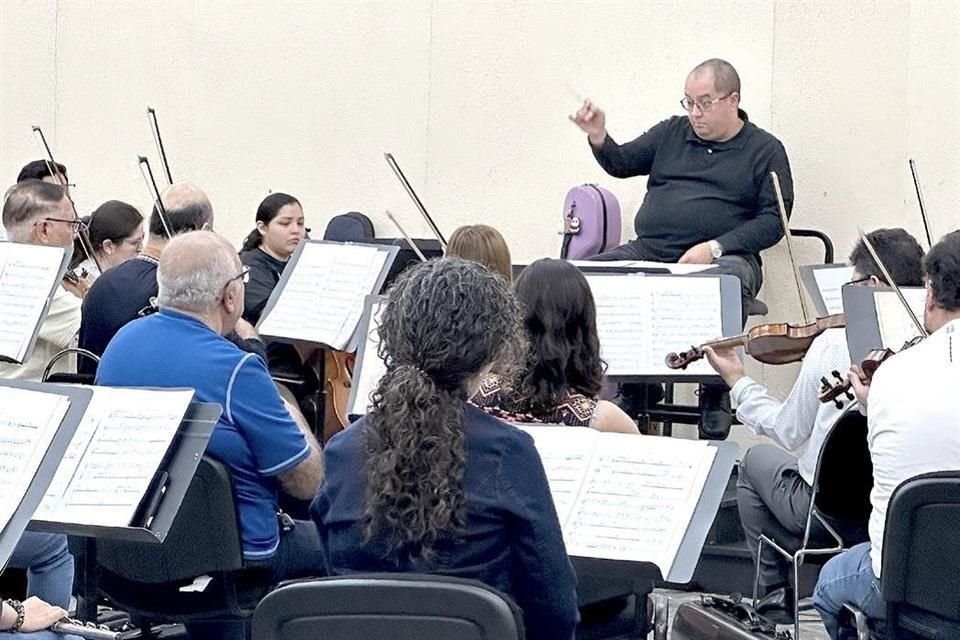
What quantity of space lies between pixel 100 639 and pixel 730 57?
395 cm

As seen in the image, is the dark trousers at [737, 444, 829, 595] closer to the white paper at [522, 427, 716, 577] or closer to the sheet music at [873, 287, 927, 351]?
the sheet music at [873, 287, 927, 351]

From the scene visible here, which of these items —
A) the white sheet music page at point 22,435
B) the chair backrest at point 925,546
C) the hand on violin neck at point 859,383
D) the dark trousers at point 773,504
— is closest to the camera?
the white sheet music page at point 22,435

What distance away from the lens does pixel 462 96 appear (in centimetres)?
675

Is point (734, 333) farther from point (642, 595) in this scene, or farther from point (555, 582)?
point (555, 582)

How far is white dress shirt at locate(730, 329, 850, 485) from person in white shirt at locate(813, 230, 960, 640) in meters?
0.58

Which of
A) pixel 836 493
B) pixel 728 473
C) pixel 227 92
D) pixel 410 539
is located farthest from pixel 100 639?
pixel 227 92

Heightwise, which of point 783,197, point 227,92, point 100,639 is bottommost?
point 100,639

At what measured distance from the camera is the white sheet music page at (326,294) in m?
4.73

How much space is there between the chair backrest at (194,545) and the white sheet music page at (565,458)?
70 cm

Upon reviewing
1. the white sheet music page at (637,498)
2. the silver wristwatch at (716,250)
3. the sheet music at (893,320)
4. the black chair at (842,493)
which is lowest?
the black chair at (842,493)

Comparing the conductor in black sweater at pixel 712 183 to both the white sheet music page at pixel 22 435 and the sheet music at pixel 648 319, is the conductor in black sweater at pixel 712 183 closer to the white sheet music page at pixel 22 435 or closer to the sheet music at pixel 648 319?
the sheet music at pixel 648 319

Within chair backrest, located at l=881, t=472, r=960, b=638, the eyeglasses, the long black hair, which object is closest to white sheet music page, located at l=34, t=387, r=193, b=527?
chair backrest, located at l=881, t=472, r=960, b=638

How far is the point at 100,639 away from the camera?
2.85 m

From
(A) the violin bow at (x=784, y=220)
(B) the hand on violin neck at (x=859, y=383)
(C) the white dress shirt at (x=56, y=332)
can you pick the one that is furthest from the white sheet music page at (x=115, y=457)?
(A) the violin bow at (x=784, y=220)
